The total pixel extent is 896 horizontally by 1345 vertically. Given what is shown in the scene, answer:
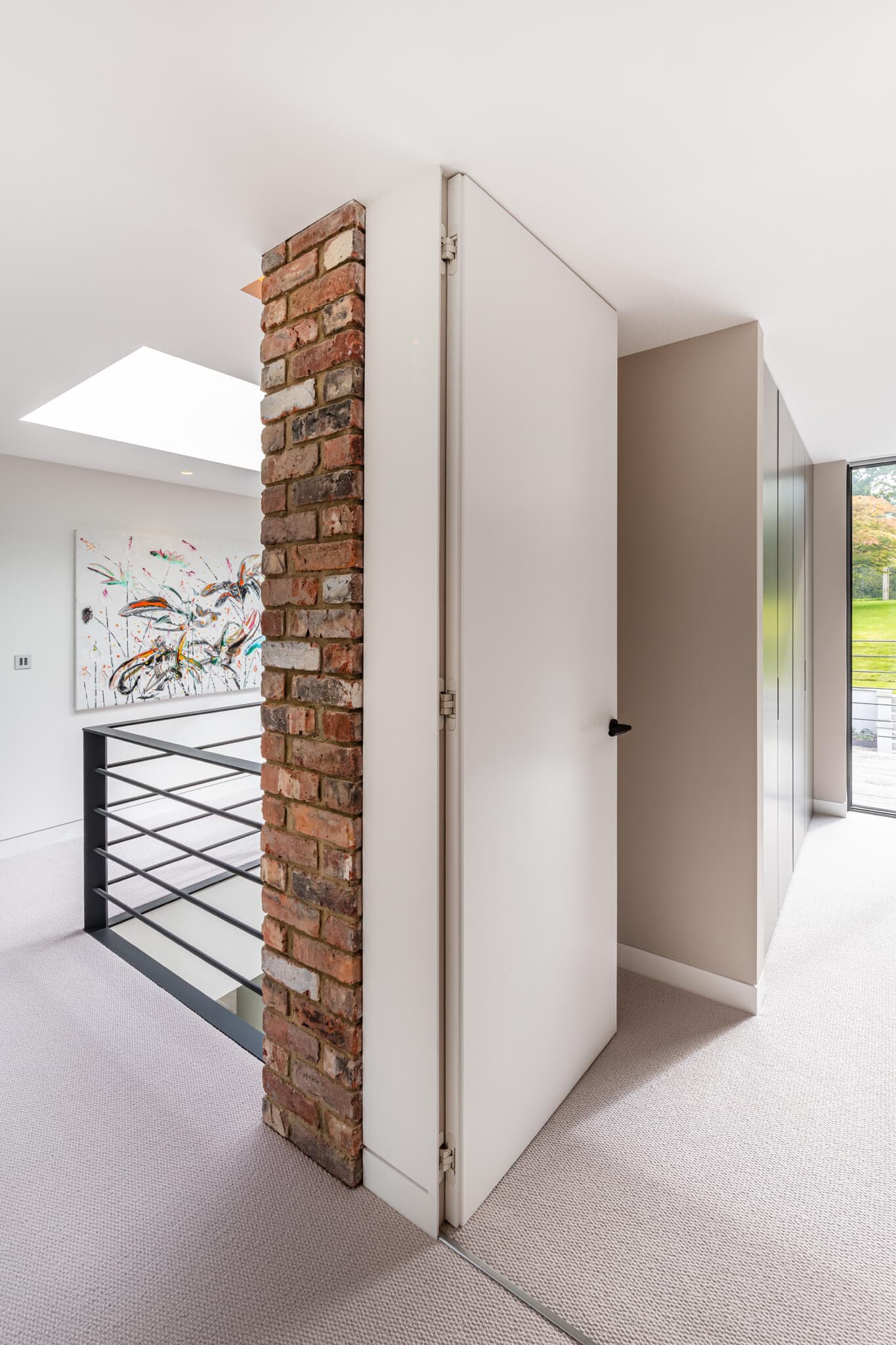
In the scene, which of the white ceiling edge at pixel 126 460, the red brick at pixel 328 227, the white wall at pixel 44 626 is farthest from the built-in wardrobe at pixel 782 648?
the white wall at pixel 44 626

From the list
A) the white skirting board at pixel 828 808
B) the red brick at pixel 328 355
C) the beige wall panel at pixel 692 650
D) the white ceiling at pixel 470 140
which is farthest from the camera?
the white skirting board at pixel 828 808

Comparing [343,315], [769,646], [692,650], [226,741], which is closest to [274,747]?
[343,315]

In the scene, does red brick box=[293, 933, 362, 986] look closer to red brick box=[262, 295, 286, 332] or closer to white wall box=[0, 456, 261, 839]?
red brick box=[262, 295, 286, 332]

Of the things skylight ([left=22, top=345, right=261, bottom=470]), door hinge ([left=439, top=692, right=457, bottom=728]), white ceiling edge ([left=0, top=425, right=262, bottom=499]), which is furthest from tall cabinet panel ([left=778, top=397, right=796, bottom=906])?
white ceiling edge ([left=0, top=425, right=262, bottom=499])

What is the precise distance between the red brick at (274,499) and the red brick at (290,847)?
2.39 ft

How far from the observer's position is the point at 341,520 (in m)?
1.53

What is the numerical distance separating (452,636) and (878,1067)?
6.12ft

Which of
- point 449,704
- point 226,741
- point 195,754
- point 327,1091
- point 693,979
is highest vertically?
point 449,704

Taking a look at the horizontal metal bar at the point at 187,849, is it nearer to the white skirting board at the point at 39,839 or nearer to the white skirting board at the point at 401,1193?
the white skirting board at the point at 401,1193

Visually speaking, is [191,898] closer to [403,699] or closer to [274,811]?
[274,811]

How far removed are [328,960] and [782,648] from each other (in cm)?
221

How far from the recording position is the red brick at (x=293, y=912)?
5.28 ft

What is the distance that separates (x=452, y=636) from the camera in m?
1.42

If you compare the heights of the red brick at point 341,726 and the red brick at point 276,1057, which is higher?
the red brick at point 341,726
